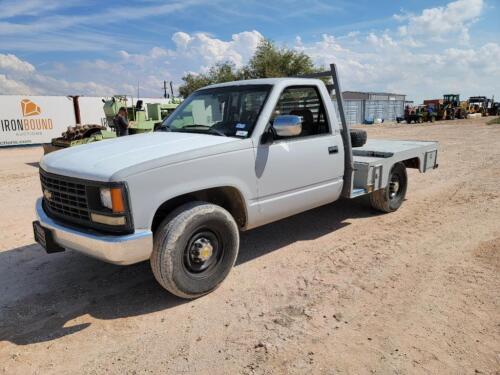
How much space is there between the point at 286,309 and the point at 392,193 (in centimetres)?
358

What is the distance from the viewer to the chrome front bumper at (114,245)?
3074 millimetres

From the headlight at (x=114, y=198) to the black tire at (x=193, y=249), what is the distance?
16.9 inches

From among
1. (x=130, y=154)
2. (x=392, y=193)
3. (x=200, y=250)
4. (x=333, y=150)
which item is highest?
(x=130, y=154)

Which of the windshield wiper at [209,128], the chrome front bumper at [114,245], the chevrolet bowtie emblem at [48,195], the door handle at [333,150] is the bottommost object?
the chrome front bumper at [114,245]

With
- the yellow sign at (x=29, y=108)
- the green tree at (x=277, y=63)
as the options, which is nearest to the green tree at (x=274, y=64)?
the green tree at (x=277, y=63)

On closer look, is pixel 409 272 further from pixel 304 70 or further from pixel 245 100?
pixel 304 70


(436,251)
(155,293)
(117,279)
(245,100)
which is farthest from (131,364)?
(436,251)

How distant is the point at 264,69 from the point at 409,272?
121 feet

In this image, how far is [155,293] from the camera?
3.84 metres

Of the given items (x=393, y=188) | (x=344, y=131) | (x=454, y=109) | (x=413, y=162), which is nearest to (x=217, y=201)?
(x=344, y=131)

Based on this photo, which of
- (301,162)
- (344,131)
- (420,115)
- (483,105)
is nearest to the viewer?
(301,162)

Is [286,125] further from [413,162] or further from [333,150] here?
[413,162]

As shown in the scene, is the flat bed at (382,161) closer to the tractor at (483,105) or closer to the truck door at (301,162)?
the truck door at (301,162)

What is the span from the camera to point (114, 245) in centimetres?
306
